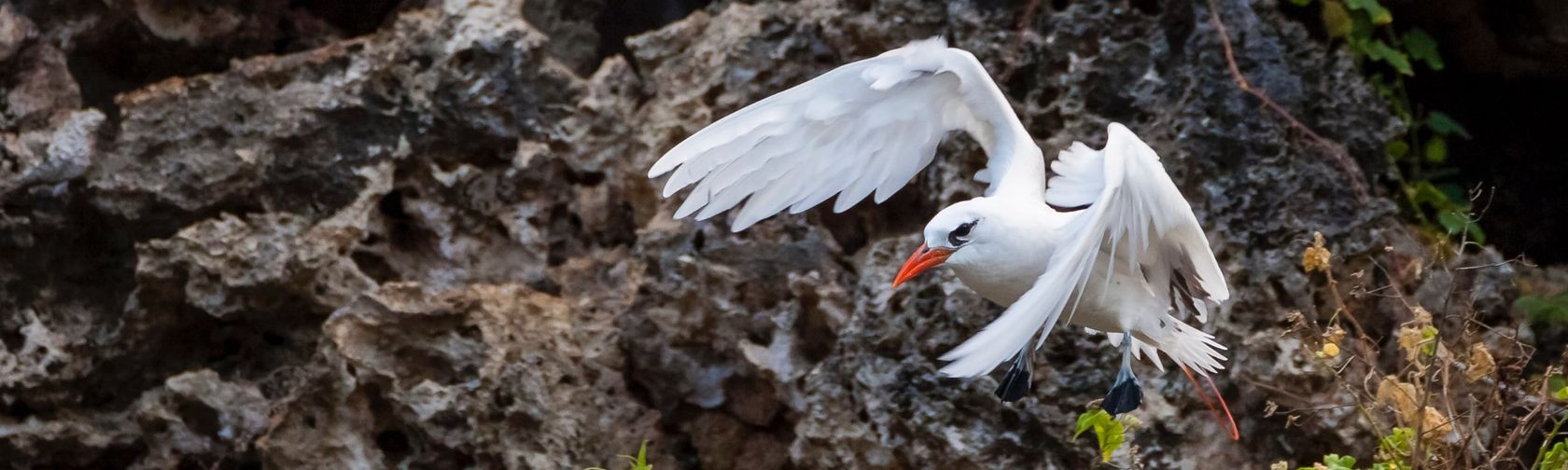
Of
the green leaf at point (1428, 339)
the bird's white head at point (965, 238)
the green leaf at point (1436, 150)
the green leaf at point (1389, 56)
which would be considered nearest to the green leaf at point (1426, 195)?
the green leaf at point (1436, 150)

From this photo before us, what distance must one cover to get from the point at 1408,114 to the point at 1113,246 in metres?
1.83

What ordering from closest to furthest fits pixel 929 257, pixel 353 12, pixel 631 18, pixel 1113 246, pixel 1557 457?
pixel 1113 246 < pixel 929 257 < pixel 1557 457 < pixel 353 12 < pixel 631 18

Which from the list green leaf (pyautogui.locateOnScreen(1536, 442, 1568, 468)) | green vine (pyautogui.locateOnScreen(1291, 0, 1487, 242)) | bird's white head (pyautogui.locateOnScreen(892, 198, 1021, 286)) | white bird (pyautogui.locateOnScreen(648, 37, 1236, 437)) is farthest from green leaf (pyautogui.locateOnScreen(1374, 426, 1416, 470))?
green vine (pyautogui.locateOnScreen(1291, 0, 1487, 242))

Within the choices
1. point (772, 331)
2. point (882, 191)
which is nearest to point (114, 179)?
point (772, 331)

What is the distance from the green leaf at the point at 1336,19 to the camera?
3.42 m

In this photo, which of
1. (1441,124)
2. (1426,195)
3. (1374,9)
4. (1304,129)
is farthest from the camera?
(1441,124)

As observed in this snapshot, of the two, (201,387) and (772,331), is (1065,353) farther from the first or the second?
(201,387)

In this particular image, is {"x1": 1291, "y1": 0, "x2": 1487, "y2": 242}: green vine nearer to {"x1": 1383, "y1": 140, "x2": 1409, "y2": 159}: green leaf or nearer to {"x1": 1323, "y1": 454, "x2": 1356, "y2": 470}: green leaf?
{"x1": 1383, "y1": 140, "x2": 1409, "y2": 159}: green leaf

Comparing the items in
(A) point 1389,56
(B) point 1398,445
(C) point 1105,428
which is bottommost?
(B) point 1398,445

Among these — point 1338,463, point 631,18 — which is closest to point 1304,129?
point 1338,463

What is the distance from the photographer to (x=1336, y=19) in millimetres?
3420

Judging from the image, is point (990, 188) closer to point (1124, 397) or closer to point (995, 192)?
point (995, 192)

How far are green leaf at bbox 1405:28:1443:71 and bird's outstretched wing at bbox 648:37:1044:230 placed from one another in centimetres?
157

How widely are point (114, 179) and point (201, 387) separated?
58 centimetres
